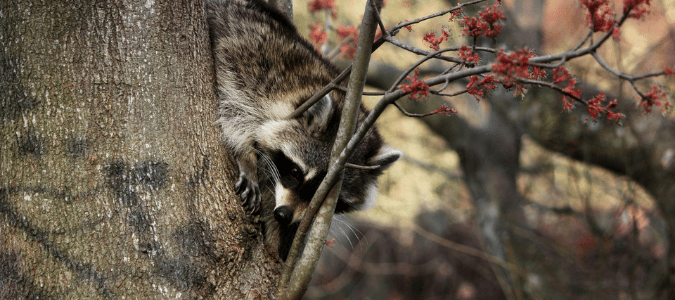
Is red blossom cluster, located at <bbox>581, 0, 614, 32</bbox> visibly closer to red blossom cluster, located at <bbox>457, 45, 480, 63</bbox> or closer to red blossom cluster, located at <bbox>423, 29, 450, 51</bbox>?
red blossom cluster, located at <bbox>457, 45, 480, 63</bbox>

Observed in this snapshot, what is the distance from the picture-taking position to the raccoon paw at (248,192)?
7.99ft

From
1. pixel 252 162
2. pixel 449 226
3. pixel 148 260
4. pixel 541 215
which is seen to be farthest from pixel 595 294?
pixel 148 260

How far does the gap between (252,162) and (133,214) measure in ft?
4.17

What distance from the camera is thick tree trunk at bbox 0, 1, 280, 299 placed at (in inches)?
70.6

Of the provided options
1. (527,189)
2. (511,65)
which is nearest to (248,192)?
(511,65)

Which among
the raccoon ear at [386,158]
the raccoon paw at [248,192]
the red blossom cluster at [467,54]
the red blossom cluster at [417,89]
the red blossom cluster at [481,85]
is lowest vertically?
the raccoon paw at [248,192]

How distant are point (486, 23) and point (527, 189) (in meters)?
5.49

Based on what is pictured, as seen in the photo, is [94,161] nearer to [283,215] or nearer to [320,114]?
[283,215]

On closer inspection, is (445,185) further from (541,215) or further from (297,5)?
(297,5)

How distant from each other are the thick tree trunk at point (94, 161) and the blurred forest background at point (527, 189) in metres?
1.46

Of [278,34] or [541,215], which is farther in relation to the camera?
[541,215]

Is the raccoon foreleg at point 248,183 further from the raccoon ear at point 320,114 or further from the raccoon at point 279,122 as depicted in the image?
the raccoon ear at point 320,114

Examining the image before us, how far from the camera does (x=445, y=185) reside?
972 cm

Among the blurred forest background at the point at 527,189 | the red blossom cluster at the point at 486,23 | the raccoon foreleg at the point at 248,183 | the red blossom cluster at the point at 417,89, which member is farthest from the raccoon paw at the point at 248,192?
the red blossom cluster at the point at 486,23
